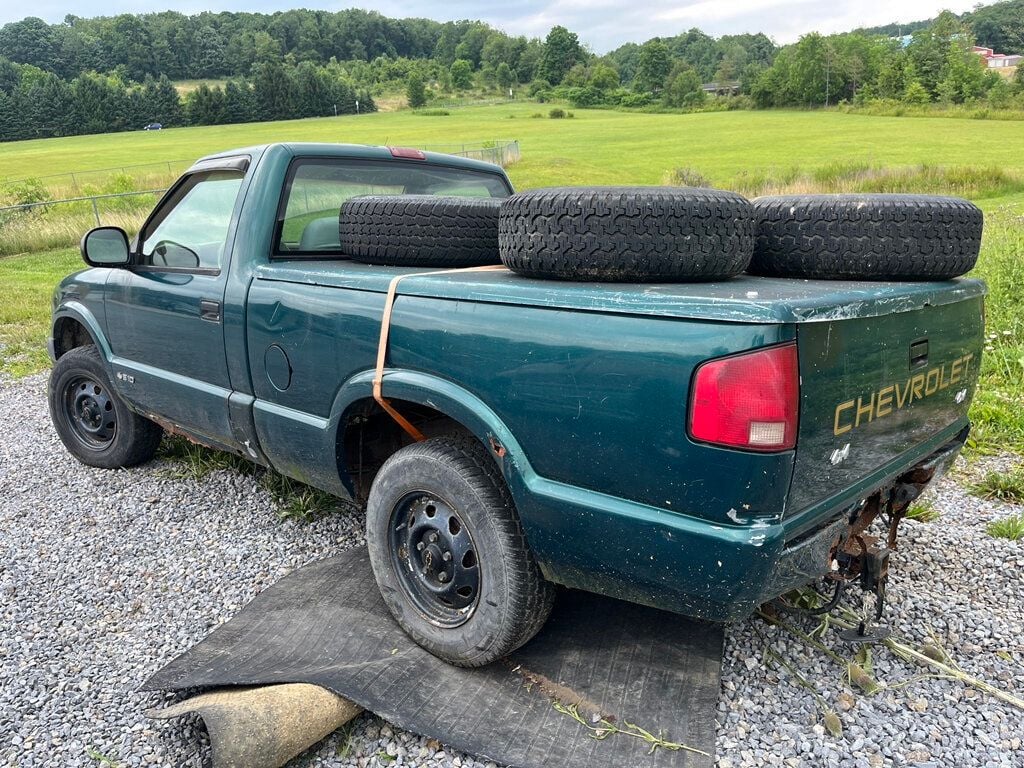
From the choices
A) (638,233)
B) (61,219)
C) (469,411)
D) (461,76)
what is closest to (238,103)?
(461,76)

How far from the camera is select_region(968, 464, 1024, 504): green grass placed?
4035mm

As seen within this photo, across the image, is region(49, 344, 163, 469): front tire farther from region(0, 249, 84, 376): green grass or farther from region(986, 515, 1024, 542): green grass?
region(986, 515, 1024, 542): green grass

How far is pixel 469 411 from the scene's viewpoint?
243 cm

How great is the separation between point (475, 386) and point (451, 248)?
91 cm

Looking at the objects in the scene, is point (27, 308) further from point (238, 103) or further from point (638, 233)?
point (238, 103)

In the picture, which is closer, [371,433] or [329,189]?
[371,433]

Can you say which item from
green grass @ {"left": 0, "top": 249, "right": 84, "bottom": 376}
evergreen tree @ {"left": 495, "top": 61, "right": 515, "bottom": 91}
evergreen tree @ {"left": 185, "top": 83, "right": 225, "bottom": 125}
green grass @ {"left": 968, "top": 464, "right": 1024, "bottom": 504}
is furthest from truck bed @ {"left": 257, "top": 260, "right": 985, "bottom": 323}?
evergreen tree @ {"left": 495, "top": 61, "right": 515, "bottom": 91}

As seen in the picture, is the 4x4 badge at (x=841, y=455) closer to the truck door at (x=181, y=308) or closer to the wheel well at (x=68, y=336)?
the truck door at (x=181, y=308)

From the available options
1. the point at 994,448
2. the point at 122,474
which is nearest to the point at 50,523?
the point at 122,474

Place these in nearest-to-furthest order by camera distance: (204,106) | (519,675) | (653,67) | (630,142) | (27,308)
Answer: (519,675) < (27,308) < (630,142) < (204,106) < (653,67)

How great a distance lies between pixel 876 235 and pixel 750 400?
935 millimetres

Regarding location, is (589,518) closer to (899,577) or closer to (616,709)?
(616,709)

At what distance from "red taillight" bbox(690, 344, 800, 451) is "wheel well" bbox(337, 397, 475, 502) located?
108cm

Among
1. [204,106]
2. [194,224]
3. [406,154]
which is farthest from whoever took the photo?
[204,106]
